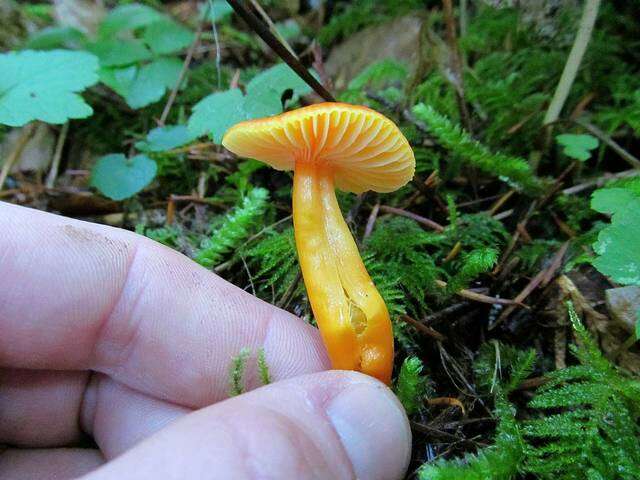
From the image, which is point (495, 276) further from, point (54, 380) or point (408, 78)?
point (54, 380)

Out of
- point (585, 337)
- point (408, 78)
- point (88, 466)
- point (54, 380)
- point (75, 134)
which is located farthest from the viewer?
point (75, 134)

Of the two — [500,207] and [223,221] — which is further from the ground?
[223,221]

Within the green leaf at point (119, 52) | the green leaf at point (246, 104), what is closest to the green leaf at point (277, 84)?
the green leaf at point (246, 104)

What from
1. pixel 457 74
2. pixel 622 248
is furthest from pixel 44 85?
pixel 622 248

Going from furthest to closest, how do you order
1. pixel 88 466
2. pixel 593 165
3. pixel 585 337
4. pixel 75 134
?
pixel 75 134
pixel 593 165
pixel 88 466
pixel 585 337

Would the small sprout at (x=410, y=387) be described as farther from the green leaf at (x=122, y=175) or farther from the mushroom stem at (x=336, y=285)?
the green leaf at (x=122, y=175)

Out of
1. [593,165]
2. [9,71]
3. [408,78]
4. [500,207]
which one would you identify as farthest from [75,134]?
[593,165]

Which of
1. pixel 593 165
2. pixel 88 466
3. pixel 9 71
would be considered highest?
pixel 9 71
